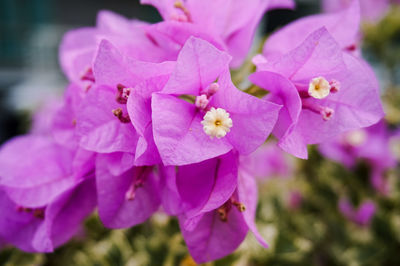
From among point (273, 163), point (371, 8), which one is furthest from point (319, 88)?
point (371, 8)

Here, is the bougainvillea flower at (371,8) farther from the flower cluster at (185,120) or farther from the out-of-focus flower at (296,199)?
the flower cluster at (185,120)

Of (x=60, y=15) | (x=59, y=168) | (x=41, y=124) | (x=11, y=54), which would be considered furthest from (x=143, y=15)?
(x=59, y=168)

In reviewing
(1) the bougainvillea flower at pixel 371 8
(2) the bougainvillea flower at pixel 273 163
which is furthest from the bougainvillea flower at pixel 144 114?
(1) the bougainvillea flower at pixel 371 8

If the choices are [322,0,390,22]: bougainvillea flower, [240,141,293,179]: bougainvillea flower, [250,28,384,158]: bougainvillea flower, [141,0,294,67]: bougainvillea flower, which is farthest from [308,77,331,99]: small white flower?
[322,0,390,22]: bougainvillea flower

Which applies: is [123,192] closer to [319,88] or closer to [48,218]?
[48,218]

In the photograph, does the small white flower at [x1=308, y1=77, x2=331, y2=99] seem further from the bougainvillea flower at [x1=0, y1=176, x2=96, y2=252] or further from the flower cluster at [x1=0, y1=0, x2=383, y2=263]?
the bougainvillea flower at [x1=0, y1=176, x2=96, y2=252]

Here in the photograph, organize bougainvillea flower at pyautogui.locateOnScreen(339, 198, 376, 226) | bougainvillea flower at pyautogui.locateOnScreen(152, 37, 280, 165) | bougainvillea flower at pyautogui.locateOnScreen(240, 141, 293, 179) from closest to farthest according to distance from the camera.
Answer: bougainvillea flower at pyautogui.locateOnScreen(152, 37, 280, 165)
bougainvillea flower at pyautogui.locateOnScreen(339, 198, 376, 226)
bougainvillea flower at pyautogui.locateOnScreen(240, 141, 293, 179)
